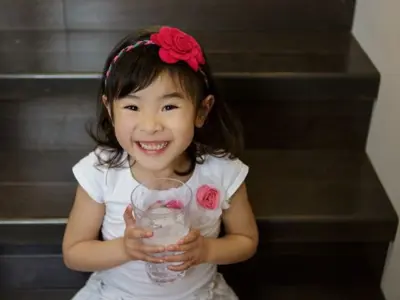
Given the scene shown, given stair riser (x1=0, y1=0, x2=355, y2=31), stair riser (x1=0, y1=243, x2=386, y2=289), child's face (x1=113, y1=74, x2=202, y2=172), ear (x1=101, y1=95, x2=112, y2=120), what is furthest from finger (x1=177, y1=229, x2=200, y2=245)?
stair riser (x1=0, y1=0, x2=355, y2=31)

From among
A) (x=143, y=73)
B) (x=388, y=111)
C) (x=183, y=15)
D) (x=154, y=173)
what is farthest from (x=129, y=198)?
(x=183, y=15)

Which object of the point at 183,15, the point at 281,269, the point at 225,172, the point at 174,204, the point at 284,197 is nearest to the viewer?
the point at 174,204

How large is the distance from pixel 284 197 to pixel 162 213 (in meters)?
0.42

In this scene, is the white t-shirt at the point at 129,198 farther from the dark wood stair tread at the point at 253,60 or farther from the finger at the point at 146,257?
the dark wood stair tread at the point at 253,60

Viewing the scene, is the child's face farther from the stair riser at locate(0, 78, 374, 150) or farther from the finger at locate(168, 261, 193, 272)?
the stair riser at locate(0, 78, 374, 150)

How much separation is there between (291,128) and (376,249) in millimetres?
361

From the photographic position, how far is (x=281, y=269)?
1.69 meters

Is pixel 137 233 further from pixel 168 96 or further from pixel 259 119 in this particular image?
pixel 259 119

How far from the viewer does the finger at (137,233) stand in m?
1.17

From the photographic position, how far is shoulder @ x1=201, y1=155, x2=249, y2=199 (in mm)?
1373

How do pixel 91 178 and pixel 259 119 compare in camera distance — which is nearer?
pixel 91 178

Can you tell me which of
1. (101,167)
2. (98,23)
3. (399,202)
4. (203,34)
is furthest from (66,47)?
(399,202)

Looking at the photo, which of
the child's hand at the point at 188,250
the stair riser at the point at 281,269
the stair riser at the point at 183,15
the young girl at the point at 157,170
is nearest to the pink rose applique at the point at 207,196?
the young girl at the point at 157,170

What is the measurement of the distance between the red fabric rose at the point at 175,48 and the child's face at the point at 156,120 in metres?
0.04
